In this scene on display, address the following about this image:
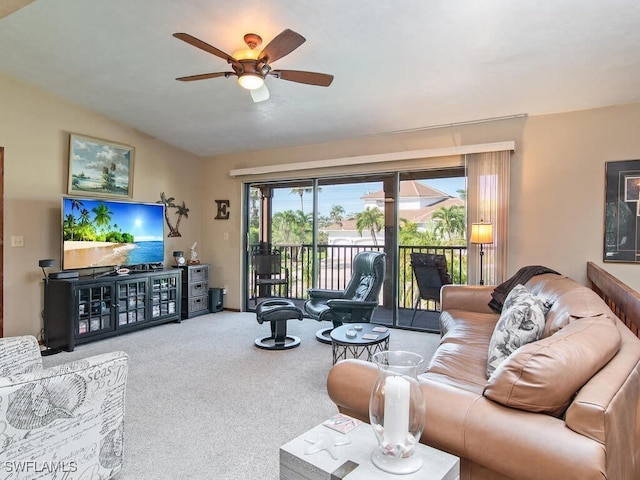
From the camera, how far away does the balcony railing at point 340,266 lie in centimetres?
470

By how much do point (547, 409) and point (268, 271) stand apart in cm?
486

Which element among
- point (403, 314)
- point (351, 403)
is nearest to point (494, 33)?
point (351, 403)

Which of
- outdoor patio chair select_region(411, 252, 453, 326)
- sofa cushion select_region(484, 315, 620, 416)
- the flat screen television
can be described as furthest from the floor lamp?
the flat screen television

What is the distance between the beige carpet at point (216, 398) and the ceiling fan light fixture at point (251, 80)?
2365mm

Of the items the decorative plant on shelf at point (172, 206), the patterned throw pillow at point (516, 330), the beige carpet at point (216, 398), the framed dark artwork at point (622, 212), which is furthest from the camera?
the decorative plant on shelf at point (172, 206)

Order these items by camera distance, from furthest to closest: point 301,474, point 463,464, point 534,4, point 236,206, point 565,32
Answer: point 236,206, point 565,32, point 534,4, point 463,464, point 301,474

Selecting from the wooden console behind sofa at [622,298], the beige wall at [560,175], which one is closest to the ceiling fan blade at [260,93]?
the beige wall at [560,175]

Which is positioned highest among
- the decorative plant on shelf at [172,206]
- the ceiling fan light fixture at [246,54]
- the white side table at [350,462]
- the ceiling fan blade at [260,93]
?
the ceiling fan light fixture at [246,54]

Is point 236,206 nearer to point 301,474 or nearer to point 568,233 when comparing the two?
point 568,233

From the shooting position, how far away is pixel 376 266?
410 cm

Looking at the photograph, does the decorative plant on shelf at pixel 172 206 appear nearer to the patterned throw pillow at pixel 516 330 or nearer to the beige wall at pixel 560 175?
the beige wall at pixel 560 175

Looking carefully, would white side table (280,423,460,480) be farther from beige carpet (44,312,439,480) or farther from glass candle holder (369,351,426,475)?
beige carpet (44,312,439,480)

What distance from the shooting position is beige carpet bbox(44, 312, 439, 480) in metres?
2.05

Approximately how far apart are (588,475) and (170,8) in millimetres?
3439
